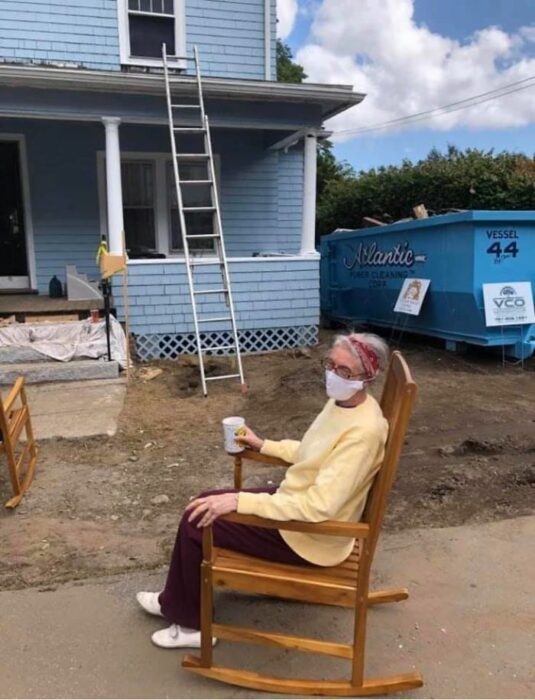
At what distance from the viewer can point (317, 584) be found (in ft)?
7.42

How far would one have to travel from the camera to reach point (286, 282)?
8750 mm

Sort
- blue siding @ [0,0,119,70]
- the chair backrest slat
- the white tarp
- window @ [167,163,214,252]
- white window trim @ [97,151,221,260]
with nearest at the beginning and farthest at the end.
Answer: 1. the chair backrest slat
2. the white tarp
3. blue siding @ [0,0,119,70]
4. white window trim @ [97,151,221,260]
5. window @ [167,163,214,252]

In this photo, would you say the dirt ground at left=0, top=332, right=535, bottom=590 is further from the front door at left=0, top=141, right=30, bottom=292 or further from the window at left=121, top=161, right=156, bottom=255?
the front door at left=0, top=141, right=30, bottom=292

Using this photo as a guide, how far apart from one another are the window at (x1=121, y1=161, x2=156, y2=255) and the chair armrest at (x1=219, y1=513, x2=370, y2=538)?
321 inches

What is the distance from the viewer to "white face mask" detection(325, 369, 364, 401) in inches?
93.1

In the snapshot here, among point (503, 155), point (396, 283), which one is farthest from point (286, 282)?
point (503, 155)

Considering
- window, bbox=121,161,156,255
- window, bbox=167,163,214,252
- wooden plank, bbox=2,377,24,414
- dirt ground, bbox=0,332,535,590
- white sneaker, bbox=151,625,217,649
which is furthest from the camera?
window, bbox=167,163,214,252

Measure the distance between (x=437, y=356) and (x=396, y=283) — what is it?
136 centimetres

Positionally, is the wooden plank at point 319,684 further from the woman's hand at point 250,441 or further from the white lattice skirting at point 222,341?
the white lattice skirting at point 222,341

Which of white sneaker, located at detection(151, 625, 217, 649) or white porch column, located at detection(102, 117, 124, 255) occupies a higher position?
white porch column, located at detection(102, 117, 124, 255)

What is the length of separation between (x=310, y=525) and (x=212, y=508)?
35cm

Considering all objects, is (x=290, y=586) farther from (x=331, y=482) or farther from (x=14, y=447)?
(x=14, y=447)

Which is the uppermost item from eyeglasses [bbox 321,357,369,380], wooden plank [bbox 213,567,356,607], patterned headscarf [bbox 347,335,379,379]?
patterned headscarf [bbox 347,335,379,379]

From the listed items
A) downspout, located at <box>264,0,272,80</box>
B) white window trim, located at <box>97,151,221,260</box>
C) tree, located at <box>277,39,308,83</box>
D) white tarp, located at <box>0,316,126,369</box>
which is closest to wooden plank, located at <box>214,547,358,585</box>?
white tarp, located at <box>0,316,126,369</box>
